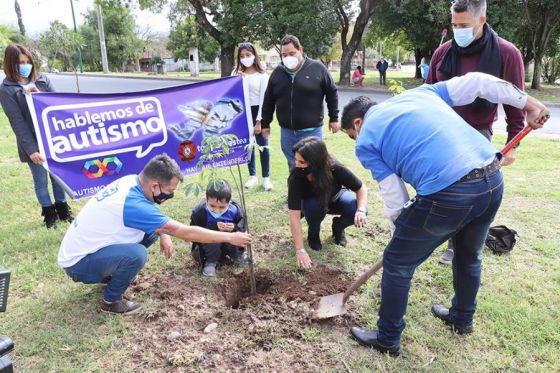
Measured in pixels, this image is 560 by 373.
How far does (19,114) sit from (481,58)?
3.84 meters

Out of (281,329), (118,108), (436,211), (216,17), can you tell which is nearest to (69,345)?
(281,329)

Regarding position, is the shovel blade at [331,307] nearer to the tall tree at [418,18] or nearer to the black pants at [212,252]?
the black pants at [212,252]

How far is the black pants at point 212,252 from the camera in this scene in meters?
3.34

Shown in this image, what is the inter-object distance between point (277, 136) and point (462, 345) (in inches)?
263

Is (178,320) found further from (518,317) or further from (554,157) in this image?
(554,157)

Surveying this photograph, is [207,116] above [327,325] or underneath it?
above

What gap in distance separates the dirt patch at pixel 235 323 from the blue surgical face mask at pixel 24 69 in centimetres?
221

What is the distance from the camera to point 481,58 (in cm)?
286

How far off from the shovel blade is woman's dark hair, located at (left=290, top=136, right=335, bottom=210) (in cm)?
89

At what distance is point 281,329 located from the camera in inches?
105

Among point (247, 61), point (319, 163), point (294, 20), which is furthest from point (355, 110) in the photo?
point (294, 20)

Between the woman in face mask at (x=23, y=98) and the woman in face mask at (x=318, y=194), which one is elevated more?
the woman in face mask at (x=23, y=98)

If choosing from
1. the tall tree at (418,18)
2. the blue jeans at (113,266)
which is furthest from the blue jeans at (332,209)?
the tall tree at (418,18)

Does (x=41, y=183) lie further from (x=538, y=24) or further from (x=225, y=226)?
(x=538, y=24)
